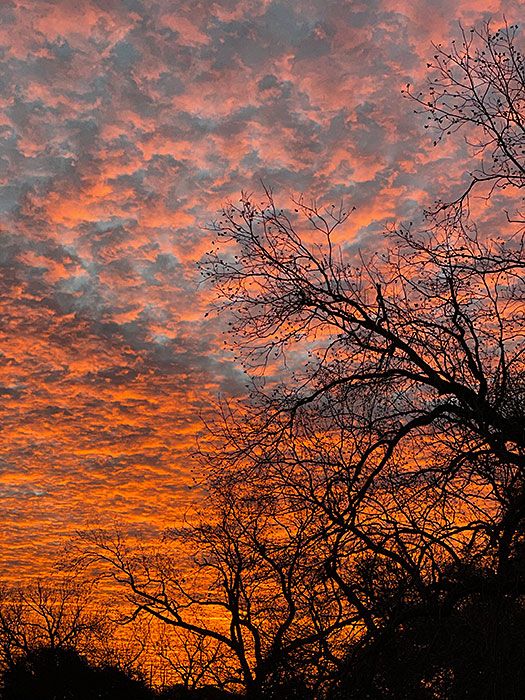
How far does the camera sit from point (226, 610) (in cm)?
2316

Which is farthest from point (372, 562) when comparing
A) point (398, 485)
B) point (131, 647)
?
point (131, 647)

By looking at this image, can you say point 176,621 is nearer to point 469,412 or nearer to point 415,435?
point 415,435

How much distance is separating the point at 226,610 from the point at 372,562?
1662 cm

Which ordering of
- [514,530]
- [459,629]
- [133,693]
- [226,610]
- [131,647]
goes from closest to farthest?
[514,530] → [459,629] → [226,610] → [131,647] → [133,693]

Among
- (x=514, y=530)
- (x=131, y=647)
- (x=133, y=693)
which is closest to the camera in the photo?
(x=514, y=530)

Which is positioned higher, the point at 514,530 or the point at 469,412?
the point at 469,412

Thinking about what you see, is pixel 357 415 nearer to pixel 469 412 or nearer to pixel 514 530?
pixel 469 412

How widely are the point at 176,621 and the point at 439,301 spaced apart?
18.9 meters

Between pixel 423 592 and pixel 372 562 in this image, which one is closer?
pixel 423 592

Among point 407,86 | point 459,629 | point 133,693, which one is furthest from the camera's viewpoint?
point 133,693

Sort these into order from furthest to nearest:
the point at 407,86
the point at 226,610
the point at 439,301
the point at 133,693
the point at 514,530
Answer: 1. the point at 133,693
2. the point at 226,610
3. the point at 439,301
4. the point at 407,86
5. the point at 514,530

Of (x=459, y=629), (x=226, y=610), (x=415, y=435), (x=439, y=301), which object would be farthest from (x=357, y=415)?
(x=226, y=610)

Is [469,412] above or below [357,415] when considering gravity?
below

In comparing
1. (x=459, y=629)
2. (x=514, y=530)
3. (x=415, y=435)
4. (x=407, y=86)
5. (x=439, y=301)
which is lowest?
(x=459, y=629)
